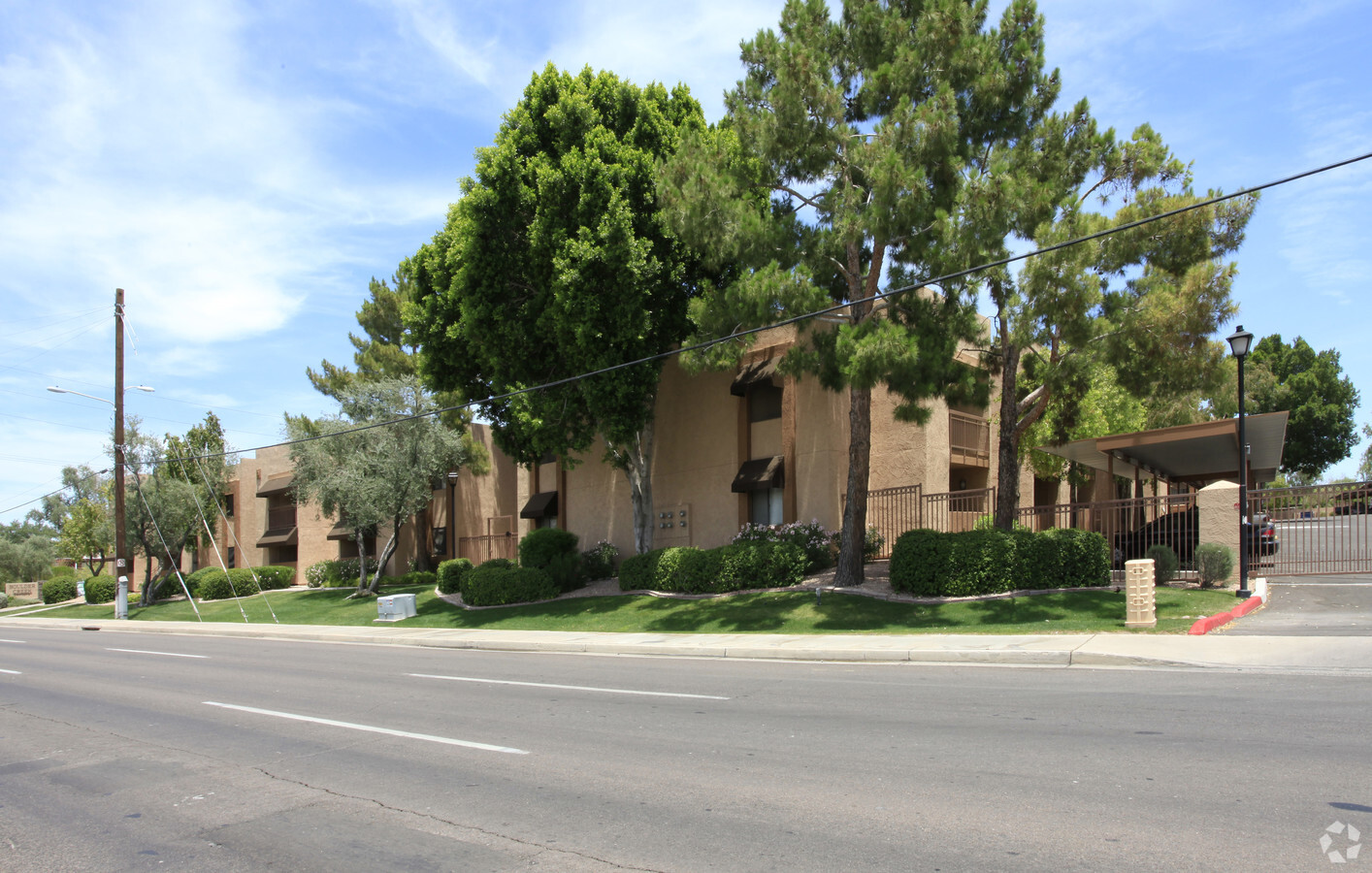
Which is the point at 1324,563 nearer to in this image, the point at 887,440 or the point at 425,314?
the point at 887,440

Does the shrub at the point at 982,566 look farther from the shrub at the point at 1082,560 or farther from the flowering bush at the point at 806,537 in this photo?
the flowering bush at the point at 806,537

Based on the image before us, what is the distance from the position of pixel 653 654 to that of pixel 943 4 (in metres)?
13.4

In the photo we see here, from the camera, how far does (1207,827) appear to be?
500 centimetres

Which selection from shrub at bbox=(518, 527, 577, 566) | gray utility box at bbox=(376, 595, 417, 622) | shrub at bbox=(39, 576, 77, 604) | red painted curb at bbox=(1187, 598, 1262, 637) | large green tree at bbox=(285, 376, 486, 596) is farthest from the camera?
shrub at bbox=(39, 576, 77, 604)

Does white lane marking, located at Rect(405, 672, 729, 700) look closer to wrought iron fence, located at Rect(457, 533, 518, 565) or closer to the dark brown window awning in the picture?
the dark brown window awning

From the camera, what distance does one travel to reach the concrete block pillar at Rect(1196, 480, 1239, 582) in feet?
57.3

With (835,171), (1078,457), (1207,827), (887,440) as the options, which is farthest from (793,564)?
(1207,827)

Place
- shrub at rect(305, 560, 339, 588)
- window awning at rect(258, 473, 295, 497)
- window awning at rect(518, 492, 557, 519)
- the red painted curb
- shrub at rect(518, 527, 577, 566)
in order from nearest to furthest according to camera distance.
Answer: the red painted curb → shrub at rect(518, 527, 577, 566) → window awning at rect(518, 492, 557, 519) → shrub at rect(305, 560, 339, 588) → window awning at rect(258, 473, 295, 497)

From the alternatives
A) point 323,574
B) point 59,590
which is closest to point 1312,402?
point 323,574

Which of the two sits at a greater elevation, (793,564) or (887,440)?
(887,440)

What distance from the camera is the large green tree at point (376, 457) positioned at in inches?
1163

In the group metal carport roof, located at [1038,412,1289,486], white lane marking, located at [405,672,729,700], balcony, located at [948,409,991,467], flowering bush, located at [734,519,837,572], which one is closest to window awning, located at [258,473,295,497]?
flowering bush, located at [734,519,837,572]

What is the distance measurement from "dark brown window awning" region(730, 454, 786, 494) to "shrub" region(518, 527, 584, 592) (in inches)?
206

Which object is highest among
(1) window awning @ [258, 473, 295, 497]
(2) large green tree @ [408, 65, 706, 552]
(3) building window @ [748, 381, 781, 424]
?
(2) large green tree @ [408, 65, 706, 552]
